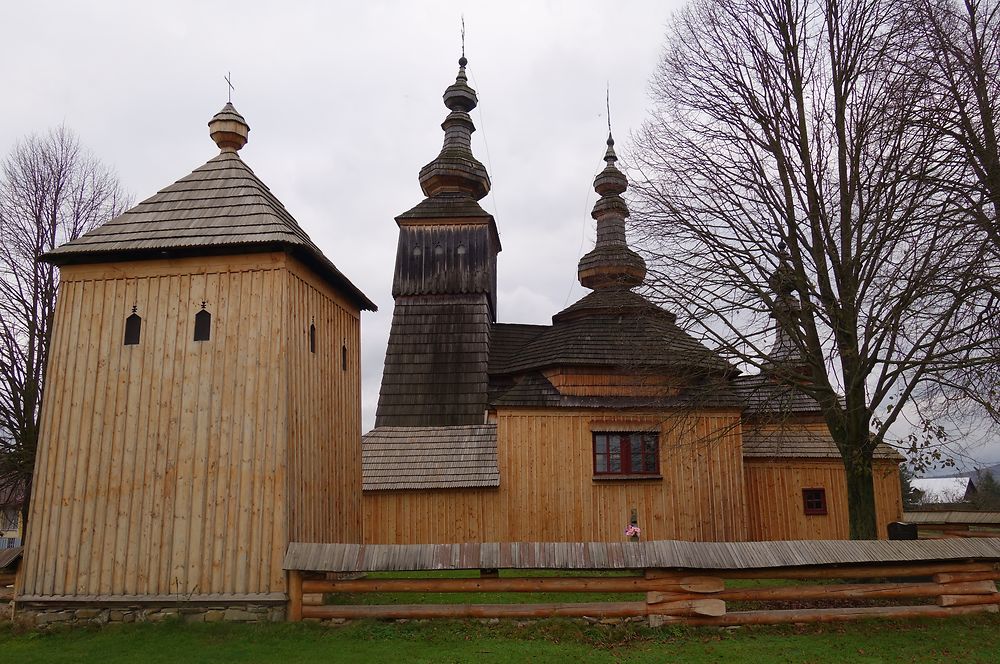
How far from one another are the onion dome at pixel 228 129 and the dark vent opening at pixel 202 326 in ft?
13.4

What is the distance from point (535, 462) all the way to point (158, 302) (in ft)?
31.8

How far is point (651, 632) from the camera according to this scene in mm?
9188

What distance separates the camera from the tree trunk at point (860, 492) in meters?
12.0

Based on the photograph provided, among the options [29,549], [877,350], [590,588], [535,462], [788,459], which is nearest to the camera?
[590,588]

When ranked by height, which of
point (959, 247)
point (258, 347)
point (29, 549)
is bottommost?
point (29, 549)

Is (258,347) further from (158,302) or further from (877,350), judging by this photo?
(877,350)

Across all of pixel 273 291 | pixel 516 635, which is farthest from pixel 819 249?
pixel 273 291

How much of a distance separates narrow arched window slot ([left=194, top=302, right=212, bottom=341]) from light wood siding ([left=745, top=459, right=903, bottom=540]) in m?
13.9

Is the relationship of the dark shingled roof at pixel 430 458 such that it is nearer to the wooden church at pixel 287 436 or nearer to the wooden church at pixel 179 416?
the wooden church at pixel 287 436

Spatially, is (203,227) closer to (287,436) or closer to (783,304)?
(287,436)

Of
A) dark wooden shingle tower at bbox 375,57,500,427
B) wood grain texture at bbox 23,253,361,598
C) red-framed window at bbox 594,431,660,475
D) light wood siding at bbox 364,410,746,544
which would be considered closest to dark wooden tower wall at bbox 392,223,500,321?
dark wooden shingle tower at bbox 375,57,500,427

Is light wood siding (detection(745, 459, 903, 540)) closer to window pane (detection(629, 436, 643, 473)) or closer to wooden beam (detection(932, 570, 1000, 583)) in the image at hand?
window pane (detection(629, 436, 643, 473))

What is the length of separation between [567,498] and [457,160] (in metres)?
13.3

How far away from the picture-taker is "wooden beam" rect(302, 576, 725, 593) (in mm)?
9430
